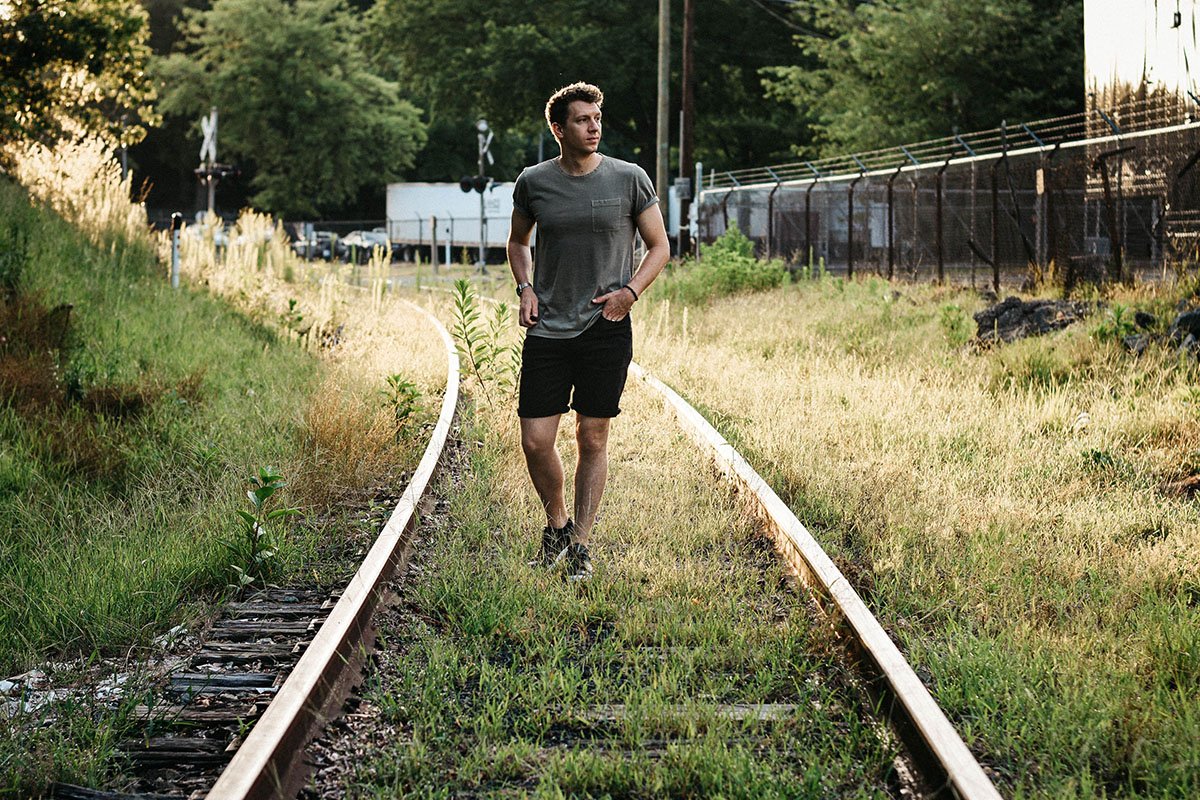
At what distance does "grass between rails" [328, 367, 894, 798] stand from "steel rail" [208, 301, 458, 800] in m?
0.14

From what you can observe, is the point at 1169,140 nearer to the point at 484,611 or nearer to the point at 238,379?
the point at 238,379

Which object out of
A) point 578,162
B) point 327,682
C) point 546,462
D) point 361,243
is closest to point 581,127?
point 578,162

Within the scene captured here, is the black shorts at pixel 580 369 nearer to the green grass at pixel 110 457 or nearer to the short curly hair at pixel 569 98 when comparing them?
the short curly hair at pixel 569 98

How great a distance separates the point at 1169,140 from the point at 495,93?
33486mm

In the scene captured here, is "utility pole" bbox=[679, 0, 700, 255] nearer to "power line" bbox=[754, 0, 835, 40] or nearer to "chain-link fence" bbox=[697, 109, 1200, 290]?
"chain-link fence" bbox=[697, 109, 1200, 290]

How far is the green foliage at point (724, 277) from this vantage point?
66.9 ft

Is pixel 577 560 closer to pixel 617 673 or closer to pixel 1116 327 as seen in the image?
pixel 617 673

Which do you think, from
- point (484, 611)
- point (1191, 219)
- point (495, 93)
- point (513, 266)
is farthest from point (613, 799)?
point (495, 93)

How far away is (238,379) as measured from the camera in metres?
10.2

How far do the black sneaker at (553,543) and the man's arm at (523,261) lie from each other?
0.93 m

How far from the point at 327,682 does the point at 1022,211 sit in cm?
1791

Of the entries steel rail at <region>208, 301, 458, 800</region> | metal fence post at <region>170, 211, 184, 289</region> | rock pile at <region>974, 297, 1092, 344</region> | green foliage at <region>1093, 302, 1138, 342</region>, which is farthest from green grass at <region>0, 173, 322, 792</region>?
green foliage at <region>1093, 302, 1138, 342</region>

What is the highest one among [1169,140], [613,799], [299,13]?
[299,13]

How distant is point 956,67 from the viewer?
31844mm
